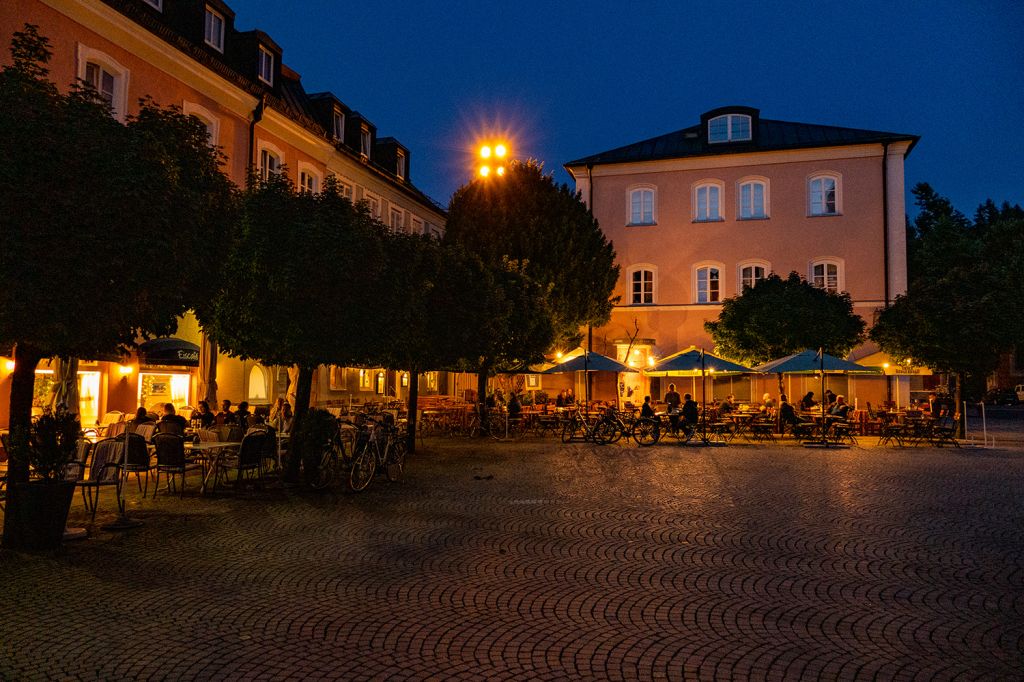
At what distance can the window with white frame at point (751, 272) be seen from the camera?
35188 millimetres

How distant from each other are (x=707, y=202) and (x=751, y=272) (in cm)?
384

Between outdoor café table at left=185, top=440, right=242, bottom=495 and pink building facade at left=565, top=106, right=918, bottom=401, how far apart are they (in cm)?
2414

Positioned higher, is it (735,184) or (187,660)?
(735,184)

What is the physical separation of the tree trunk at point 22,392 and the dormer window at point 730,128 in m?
32.9

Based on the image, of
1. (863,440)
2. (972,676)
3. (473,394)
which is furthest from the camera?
(473,394)

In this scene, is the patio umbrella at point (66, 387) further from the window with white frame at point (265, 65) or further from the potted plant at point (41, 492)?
the window with white frame at point (265, 65)

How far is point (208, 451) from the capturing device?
1272cm

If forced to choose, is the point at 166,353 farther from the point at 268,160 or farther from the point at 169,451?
the point at 268,160

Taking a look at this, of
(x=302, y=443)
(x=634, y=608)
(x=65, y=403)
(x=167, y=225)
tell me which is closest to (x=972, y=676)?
(x=634, y=608)

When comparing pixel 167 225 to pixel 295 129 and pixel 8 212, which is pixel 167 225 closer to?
pixel 8 212

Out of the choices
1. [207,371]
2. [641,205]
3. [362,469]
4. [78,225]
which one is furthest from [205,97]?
[641,205]

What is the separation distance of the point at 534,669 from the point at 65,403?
13776mm

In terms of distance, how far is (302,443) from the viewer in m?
12.8

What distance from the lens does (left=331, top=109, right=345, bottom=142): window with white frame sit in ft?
99.5
